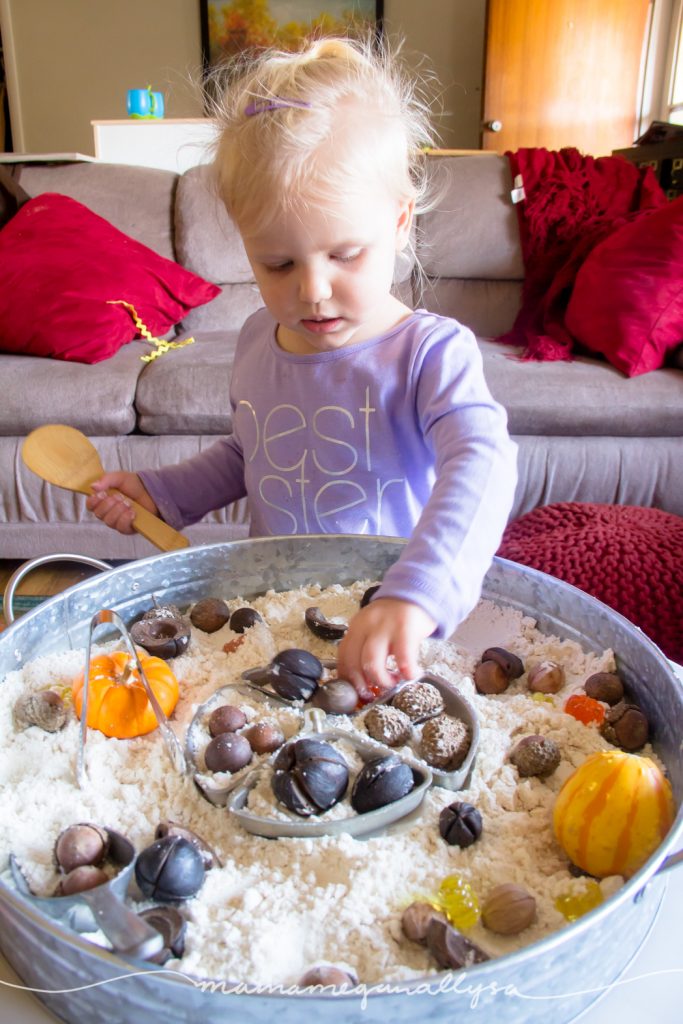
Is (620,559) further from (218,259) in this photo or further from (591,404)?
(218,259)

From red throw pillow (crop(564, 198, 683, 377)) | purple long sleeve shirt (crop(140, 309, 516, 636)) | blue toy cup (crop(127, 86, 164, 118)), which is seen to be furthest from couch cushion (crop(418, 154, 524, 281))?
purple long sleeve shirt (crop(140, 309, 516, 636))

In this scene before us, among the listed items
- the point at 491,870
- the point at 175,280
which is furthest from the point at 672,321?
the point at 491,870

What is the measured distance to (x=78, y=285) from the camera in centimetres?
216

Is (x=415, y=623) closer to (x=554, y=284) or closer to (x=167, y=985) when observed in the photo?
(x=167, y=985)

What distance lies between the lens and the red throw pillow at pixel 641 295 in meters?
1.97

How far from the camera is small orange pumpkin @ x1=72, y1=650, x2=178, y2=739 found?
2.01ft

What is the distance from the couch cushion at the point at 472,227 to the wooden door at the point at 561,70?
1.45m

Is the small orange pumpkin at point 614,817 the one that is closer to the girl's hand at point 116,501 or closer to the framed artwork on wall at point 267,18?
the girl's hand at point 116,501

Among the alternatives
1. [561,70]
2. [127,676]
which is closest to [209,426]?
[127,676]

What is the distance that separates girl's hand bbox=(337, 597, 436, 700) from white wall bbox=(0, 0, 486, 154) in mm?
4167

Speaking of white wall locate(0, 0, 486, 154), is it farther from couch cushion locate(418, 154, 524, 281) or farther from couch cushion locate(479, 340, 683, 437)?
couch cushion locate(479, 340, 683, 437)

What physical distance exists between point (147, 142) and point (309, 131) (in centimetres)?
297

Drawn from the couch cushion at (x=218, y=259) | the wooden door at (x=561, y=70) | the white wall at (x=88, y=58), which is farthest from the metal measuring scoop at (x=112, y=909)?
the white wall at (x=88, y=58)

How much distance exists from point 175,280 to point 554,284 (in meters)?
1.10
